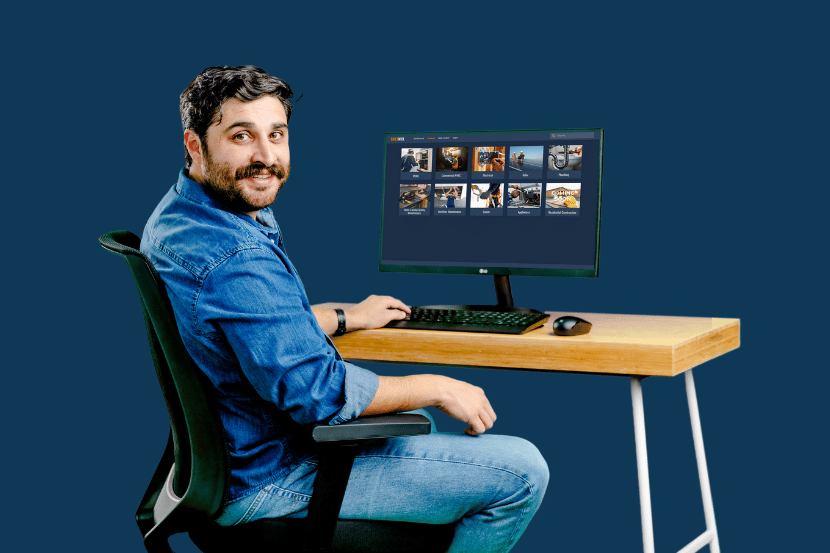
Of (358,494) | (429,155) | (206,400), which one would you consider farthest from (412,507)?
(429,155)

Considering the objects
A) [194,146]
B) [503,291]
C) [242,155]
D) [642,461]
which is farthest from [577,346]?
[194,146]

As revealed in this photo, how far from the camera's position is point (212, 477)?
2189mm

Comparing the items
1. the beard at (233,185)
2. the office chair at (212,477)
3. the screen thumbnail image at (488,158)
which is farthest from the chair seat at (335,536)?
the screen thumbnail image at (488,158)

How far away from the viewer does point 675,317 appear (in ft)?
10.5

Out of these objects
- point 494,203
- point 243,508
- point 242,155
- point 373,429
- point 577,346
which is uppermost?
point 242,155

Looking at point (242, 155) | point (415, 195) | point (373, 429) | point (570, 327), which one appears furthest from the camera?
point (415, 195)

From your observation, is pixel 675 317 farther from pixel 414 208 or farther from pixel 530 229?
pixel 414 208

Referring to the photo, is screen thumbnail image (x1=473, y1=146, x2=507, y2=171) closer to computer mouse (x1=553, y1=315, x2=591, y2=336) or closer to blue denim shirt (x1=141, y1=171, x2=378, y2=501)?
computer mouse (x1=553, y1=315, x2=591, y2=336)

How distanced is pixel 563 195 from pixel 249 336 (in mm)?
1433

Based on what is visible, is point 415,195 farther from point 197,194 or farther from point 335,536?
point 335,536

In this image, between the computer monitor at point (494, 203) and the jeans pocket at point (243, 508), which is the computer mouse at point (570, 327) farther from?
the jeans pocket at point (243, 508)

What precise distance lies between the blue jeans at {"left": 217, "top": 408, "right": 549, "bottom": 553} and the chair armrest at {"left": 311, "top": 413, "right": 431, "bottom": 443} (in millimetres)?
116

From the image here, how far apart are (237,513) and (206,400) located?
314 mm

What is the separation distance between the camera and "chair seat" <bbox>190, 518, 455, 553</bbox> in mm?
2271
